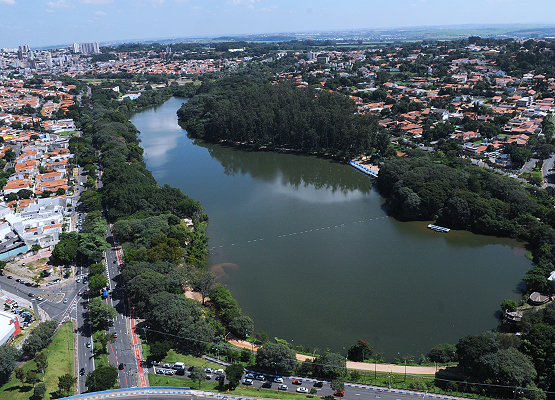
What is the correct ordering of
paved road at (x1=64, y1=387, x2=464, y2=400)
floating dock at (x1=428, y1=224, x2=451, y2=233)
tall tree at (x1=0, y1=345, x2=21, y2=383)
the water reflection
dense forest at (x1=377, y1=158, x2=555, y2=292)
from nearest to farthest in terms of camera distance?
paved road at (x1=64, y1=387, x2=464, y2=400), tall tree at (x1=0, y1=345, x2=21, y2=383), dense forest at (x1=377, y1=158, x2=555, y2=292), floating dock at (x1=428, y1=224, x2=451, y2=233), the water reflection

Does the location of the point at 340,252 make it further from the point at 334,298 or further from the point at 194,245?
the point at 194,245

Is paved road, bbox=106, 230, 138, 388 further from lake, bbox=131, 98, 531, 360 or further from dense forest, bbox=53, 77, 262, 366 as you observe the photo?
lake, bbox=131, 98, 531, 360

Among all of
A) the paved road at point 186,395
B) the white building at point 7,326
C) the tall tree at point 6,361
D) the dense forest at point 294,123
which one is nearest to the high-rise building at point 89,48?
the dense forest at point 294,123

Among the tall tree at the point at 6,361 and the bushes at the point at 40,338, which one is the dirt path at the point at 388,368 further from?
the tall tree at the point at 6,361

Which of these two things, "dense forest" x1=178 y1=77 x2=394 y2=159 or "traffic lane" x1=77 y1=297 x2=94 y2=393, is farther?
"dense forest" x1=178 y1=77 x2=394 y2=159

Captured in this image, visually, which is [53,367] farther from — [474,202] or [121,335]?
[474,202]

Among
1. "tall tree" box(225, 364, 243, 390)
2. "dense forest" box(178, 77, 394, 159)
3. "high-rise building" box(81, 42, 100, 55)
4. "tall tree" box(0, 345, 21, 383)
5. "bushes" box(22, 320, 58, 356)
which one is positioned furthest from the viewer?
"high-rise building" box(81, 42, 100, 55)

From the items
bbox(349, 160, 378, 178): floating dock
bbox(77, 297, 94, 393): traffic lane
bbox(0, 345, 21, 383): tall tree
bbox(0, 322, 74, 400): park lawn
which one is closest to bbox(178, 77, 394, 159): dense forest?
bbox(349, 160, 378, 178): floating dock

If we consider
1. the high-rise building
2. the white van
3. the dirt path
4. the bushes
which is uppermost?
the high-rise building
